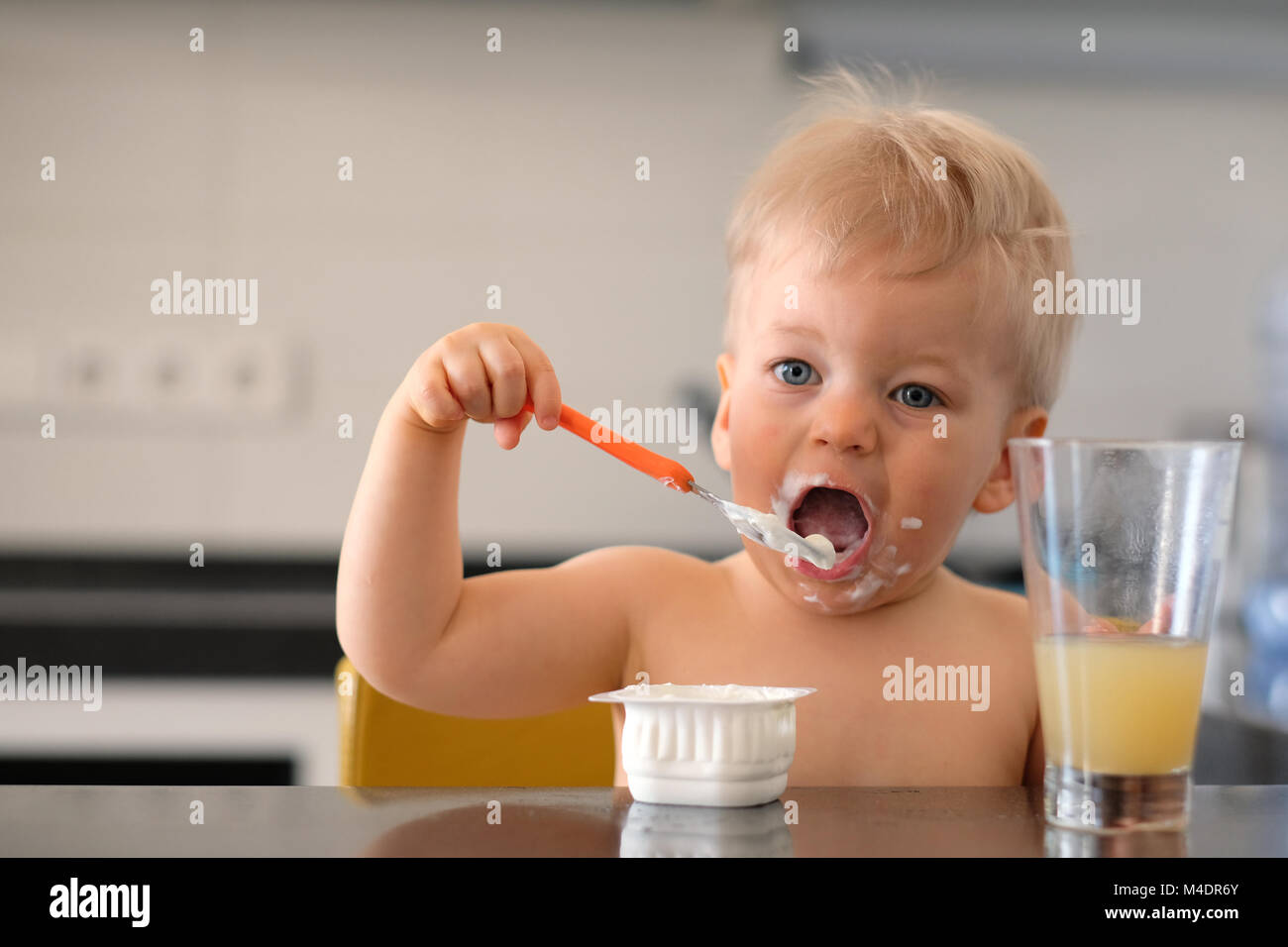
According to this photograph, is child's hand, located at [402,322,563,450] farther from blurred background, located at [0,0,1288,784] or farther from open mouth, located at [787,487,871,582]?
blurred background, located at [0,0,1288,784]

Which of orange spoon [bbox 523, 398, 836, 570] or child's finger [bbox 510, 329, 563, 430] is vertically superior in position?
child's finger [bbox 510, 329, 563, 430]

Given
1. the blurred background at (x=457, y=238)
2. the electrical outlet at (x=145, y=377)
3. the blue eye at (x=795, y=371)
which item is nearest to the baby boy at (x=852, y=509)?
the blue eye at (x=795, y=371)

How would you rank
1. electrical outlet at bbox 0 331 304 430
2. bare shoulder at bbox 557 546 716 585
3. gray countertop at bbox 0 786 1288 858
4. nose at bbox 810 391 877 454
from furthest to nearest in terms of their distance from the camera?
1. electrical outlet at bbox 0 331 304 430
2. bare shoulder at bbox 557 546 716 585
3. nose at bbox 810 391 877 454
4. gray countertop at bbox 0 786 1288 858

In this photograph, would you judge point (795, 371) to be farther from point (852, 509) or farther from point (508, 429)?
point (508, 429)

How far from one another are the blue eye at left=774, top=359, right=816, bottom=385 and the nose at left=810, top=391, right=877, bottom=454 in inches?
1.4

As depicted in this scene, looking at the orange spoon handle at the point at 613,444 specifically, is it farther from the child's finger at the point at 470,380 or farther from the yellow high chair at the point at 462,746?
the yellow high chair at the point at 462,746

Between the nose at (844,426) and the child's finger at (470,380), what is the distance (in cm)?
32

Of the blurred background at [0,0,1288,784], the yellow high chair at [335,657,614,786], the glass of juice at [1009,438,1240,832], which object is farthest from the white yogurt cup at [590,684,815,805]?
the blurred background at [0,0,1288,784]

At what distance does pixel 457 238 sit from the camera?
255 centimetres

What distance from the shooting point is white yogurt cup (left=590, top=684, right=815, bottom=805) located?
0.66 metres

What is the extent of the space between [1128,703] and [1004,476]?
1.79 feet

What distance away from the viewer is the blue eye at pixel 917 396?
3.38 ft
